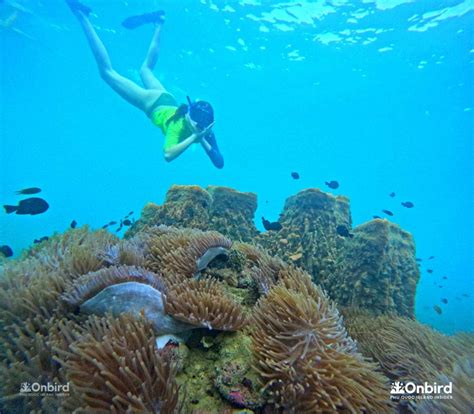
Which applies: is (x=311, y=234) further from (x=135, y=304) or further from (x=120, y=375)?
(x=120, y=375)

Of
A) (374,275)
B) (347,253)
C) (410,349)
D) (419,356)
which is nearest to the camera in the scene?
(419,356)

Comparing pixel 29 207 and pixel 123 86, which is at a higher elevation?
pixel 123 86

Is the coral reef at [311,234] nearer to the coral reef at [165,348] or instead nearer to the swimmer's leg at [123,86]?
the coral reef at [165,348]

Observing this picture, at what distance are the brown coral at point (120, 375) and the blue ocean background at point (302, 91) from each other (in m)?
12.0

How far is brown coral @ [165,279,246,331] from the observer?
7.68 ft

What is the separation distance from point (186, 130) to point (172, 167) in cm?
11809

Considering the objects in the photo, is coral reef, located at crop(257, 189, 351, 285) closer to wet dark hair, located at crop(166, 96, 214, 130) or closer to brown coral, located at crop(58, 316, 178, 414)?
wet dark hair, located at crop(166, 96, 214, 130)

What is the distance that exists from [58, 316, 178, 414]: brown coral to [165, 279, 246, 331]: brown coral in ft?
1.27

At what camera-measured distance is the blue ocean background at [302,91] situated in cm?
2383

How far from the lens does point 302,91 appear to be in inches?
1618

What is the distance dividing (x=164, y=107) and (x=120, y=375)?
34.8ft

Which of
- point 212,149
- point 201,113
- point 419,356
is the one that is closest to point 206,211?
point 212,149

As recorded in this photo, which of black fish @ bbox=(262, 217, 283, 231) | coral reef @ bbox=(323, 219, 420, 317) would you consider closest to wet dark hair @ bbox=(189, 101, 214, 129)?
black fish @ bbox=(262, 217, 283, 231)

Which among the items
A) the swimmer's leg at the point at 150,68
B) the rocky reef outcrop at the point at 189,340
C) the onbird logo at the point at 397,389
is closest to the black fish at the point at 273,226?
the rocky reef outcrop at the point at 189,340
